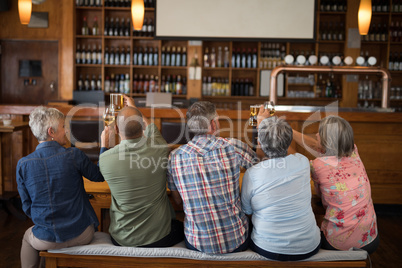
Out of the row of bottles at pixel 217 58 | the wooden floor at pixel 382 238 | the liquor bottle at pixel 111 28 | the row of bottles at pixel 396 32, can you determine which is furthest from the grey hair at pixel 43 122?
the row of bottles at pixel 396 32

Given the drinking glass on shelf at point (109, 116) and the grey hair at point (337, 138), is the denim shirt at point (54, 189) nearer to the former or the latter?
the drinking glass on shelf at point (109, 116)

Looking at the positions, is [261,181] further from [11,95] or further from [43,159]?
[11,95]

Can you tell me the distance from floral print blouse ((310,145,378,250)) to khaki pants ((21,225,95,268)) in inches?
46.3

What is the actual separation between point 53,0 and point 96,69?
4.23ft

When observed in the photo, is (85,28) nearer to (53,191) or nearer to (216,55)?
(216,55)

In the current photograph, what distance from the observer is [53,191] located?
1.80m

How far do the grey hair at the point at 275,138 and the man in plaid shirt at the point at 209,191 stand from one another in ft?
0.48

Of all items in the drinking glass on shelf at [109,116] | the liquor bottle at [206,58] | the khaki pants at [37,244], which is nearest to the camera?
the khaki pants at [37,244]

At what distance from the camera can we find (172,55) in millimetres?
6172

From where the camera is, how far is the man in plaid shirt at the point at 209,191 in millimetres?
1732

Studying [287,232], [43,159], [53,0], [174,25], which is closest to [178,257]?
[287,232]

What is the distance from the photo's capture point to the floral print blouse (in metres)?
1.89

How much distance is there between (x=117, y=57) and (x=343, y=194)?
5.03m

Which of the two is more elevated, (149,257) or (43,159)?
(43,159)
